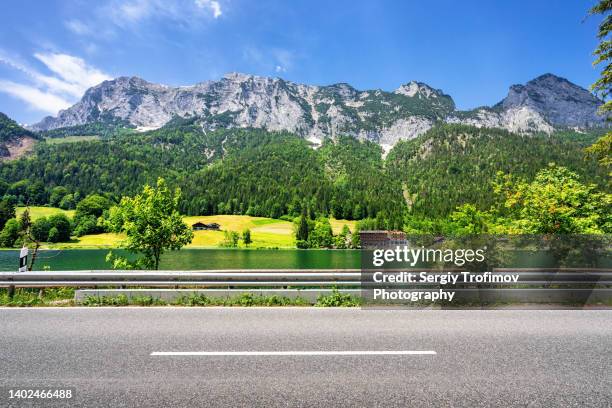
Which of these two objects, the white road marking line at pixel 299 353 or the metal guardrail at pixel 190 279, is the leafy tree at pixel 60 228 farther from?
the white road marking line at pixel 299 353

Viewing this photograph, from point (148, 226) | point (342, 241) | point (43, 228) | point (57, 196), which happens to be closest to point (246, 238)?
point (342, 241)

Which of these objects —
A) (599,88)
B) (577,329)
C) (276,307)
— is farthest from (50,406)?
(599,88)

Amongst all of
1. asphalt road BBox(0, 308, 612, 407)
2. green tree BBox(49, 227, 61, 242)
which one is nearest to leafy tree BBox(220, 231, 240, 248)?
green tree BBox(49, 227, 61, 242)

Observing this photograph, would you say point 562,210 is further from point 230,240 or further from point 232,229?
point 232,229

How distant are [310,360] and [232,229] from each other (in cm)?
14177

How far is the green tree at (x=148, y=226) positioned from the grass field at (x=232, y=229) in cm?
9030

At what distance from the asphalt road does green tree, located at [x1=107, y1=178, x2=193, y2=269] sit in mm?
14737

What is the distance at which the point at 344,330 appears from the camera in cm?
723

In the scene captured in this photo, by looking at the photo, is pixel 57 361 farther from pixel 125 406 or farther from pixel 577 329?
pixel 577 329

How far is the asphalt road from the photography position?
14.1 feet

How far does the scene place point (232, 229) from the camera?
470 feet

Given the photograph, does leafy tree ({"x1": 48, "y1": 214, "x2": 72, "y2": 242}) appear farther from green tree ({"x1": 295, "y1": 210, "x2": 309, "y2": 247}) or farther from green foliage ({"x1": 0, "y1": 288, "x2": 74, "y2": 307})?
green foliage ({"x1": 0, "y1": 288, "x2": 74, "y2": 307})

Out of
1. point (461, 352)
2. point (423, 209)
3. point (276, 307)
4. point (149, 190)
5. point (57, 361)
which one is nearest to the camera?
point (57, 361)

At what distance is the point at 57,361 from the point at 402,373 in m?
5.65
